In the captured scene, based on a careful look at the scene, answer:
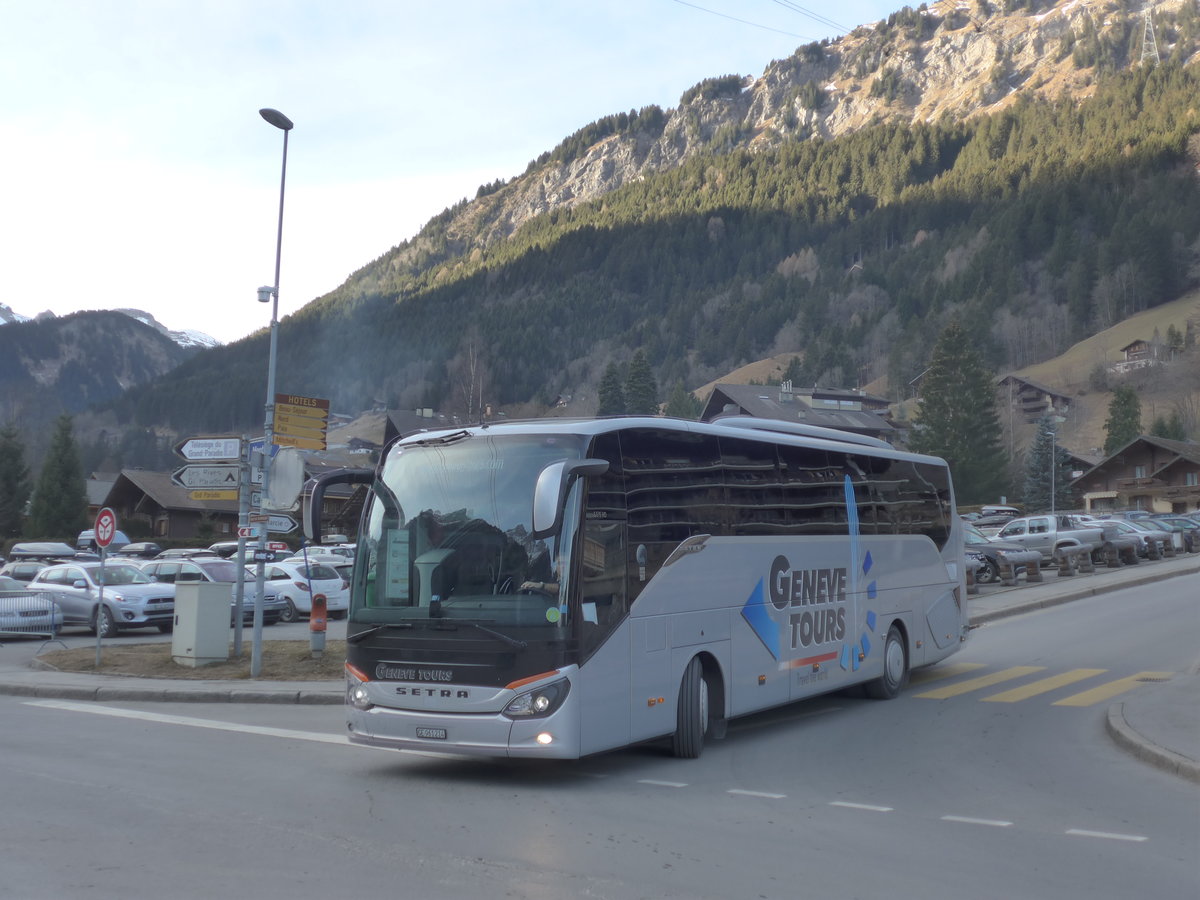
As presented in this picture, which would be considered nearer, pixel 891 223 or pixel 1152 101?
pixel 1152 101

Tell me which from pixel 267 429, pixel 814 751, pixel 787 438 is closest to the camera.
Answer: pixel 814 751

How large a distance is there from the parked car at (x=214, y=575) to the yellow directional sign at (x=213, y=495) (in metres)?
10.3

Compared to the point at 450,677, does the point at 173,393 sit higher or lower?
higher

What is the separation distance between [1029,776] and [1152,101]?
19388 centimetres

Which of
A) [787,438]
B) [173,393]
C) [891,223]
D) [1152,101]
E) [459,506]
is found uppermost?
[1152,101]

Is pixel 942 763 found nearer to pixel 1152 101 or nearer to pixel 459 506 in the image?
pixel 459 506

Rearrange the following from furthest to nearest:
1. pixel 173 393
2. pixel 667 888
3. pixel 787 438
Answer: pixel 173 393 → pixel 787 438 → pixel 667 888

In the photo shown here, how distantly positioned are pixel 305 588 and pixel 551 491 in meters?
22.9

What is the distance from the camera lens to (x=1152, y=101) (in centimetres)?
17462

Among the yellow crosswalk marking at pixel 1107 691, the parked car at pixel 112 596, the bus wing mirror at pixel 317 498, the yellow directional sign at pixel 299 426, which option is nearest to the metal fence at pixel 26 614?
the parked car at pixel 112 596

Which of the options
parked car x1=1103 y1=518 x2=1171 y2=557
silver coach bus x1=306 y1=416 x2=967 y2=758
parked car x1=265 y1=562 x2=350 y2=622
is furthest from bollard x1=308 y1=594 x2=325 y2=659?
parked car x1=1103 y1=518 x2=1171 y2=557

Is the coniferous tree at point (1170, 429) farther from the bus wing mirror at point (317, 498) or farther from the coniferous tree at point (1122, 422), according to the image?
the bus wing mirror at point (317, 498)

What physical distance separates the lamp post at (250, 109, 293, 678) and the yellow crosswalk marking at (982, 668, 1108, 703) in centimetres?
986

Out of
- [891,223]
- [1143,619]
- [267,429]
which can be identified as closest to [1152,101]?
[891,223]
